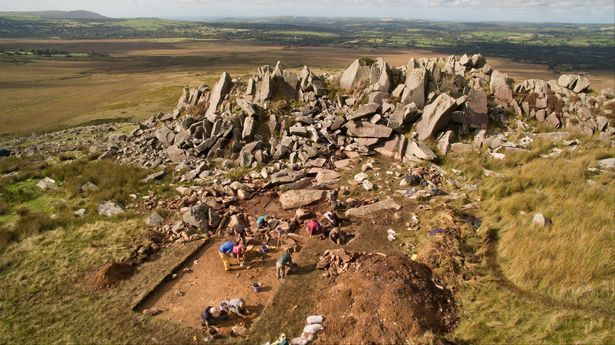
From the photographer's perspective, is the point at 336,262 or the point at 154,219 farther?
the point at 154,219

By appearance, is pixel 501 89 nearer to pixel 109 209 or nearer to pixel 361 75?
pixel 361 75

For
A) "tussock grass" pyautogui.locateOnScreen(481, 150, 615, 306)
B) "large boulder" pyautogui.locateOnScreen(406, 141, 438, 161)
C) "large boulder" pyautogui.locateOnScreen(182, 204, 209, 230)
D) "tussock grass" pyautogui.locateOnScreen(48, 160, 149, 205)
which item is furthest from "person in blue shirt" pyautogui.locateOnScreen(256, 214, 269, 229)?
"large boulder" pyautogui.locateOnScreen(406, 141, 438, 161)

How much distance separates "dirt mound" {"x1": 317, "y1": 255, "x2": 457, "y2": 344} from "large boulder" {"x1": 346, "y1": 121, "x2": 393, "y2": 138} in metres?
12.2

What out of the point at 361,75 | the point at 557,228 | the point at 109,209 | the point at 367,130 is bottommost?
the point at 109,209

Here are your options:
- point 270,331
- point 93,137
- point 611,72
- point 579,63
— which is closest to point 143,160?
point 93,137

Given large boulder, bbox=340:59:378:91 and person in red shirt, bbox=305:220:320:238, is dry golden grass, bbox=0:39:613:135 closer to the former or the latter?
large boulder, bbox=340:59:378:91

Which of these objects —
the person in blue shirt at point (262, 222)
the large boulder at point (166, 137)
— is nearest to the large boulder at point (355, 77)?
the large boulder at point (166, 137)

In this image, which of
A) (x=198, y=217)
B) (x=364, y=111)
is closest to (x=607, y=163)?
(x=364, y=111)

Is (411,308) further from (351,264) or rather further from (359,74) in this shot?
(359,74)

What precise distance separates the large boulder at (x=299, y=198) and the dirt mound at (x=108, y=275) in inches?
298

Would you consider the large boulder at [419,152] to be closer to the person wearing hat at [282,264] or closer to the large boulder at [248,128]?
the large boulder at [248,128]

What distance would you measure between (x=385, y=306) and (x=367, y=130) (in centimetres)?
1487

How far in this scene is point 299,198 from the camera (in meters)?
18.5

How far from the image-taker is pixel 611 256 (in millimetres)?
12148
